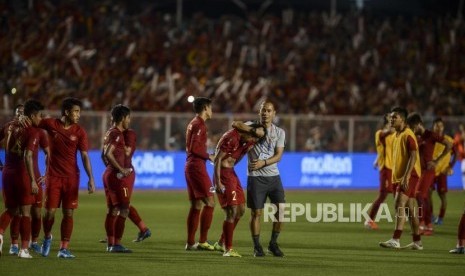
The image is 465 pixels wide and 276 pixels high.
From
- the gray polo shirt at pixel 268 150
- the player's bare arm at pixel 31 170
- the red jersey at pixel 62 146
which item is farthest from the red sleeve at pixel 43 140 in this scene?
the gray polo shirt at pixel 268 150

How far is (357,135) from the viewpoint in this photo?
117 feet

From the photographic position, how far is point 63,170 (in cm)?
1392

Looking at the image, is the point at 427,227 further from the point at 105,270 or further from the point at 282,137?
the point at 105,270

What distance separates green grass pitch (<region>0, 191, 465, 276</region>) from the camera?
12969mm

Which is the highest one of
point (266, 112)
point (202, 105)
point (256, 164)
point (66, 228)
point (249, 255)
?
point (202, 105)

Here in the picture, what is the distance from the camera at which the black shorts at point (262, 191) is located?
14.4 meters

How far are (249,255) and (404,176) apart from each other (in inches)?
120

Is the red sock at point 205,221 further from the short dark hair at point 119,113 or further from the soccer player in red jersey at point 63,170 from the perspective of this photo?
the soccer player in red jersey at point 63,170

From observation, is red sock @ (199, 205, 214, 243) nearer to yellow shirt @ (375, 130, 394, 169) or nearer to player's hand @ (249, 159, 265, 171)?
player's hand @ (249, 159, 265, 171)

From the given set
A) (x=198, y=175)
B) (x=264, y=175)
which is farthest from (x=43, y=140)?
(x=264, y=175)

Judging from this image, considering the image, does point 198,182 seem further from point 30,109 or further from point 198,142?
point 30,109

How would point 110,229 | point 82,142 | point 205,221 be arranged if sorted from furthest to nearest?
1. point 205,221
2. point 110,229
3. point 82,142

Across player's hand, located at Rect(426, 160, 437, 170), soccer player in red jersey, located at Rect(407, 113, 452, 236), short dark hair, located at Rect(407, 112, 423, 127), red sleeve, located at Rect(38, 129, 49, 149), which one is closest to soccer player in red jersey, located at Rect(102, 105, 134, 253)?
red sleeve, located at Rect(38, 129, 49, 149)

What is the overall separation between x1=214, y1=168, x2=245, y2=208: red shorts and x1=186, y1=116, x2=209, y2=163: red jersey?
902mm
